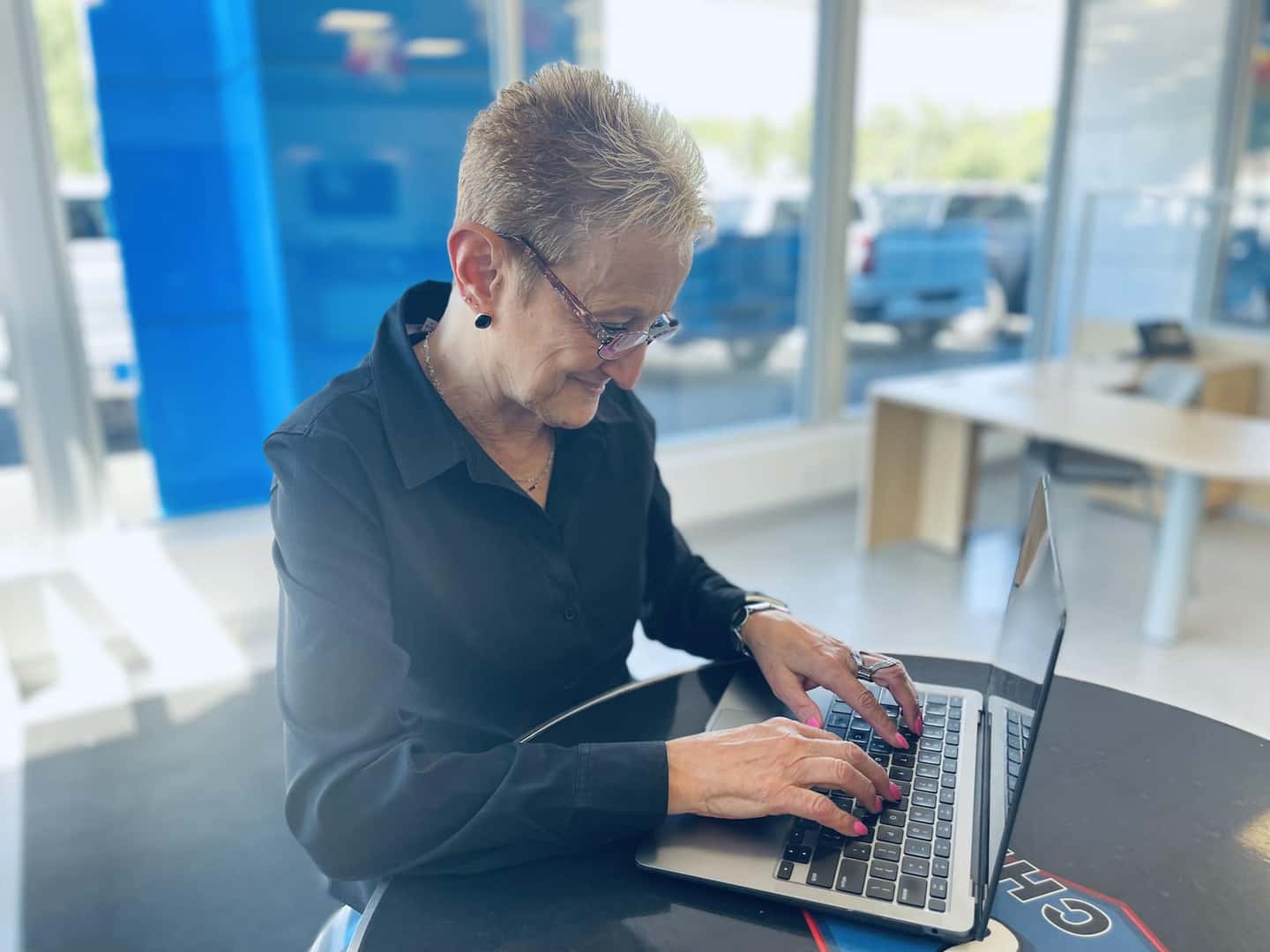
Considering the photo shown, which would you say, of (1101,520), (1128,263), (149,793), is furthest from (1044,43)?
(149,793)

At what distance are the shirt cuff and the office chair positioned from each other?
109 inches

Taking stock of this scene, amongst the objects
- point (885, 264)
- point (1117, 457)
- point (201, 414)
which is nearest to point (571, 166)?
point (201, 414)

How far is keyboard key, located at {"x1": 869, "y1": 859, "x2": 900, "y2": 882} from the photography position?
2.61 feet

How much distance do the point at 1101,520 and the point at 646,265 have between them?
3.73m

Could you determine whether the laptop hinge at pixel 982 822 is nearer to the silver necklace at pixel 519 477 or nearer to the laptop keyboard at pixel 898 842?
the laptop keyboard at pixel 898 842

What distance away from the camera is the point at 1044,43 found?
469cm

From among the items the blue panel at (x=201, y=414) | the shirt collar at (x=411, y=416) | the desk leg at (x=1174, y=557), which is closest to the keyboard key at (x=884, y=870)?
the shirt collar at (x=411, y=416)

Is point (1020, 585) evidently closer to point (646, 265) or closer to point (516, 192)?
point (646, 265)

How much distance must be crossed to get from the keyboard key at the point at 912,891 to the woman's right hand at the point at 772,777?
0.19ft

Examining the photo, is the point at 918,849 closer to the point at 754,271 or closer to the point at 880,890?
the point at 880,890

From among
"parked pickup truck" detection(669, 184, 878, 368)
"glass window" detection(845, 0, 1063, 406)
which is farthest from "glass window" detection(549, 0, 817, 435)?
"glass window" detection(845, 0, 1063, 406)

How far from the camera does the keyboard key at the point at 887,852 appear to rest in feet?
2.69

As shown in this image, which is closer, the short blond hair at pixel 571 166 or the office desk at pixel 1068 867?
the office desk at pixel 1068 867

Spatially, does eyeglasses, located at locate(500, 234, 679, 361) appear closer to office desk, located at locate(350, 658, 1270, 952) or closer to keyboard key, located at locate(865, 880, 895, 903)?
office desk, located at locate(350, 658, 1270, 952)
